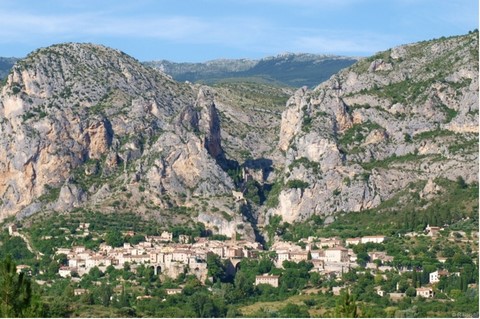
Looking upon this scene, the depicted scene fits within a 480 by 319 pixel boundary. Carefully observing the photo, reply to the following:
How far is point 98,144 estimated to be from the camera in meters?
171

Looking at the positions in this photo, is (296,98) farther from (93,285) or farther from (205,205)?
(93,285)

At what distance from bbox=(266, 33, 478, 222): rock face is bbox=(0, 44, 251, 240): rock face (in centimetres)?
861

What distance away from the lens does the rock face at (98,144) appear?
163 m

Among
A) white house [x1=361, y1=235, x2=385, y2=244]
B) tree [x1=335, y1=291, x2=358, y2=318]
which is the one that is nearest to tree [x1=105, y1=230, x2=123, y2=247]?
white house [x1=361, y1=235, x2=385, y2=244]

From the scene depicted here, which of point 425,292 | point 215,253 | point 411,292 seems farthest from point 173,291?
point 425,292

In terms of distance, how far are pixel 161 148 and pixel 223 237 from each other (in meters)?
14.0

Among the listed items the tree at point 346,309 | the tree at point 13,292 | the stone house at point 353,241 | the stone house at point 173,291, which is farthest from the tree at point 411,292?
the tree at point 13,292

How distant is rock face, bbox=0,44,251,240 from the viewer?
535 feet

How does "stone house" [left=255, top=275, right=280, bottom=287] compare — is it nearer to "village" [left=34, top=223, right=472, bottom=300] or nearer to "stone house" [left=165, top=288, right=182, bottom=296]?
"village" [left=34, top=223, right=472, bottom=300]

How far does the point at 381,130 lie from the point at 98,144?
31164 mm

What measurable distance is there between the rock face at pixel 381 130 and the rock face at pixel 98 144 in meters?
8.61

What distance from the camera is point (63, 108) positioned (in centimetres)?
17250

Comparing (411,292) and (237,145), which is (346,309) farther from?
(237,145)

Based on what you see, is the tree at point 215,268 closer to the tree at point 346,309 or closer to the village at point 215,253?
the village at point 215,253
